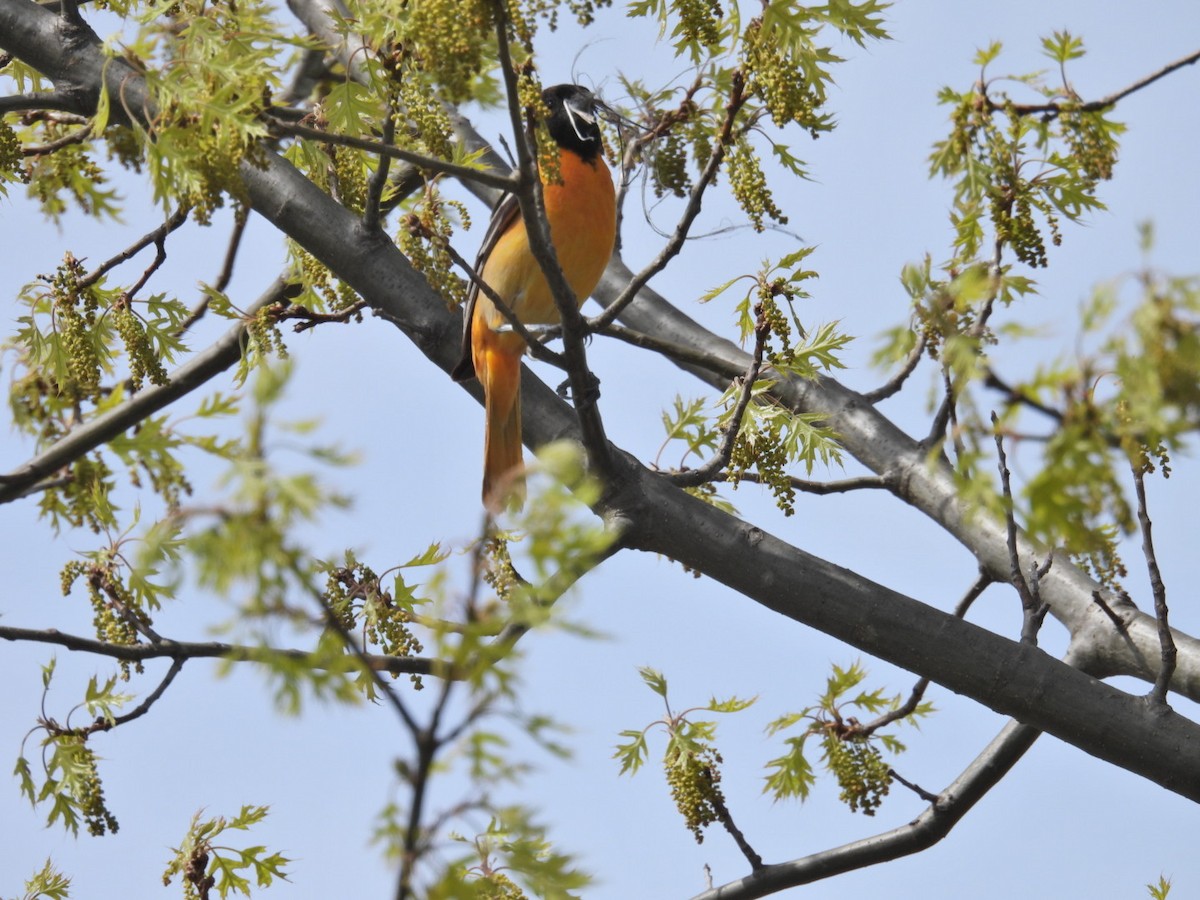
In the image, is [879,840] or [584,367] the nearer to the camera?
[584,367]

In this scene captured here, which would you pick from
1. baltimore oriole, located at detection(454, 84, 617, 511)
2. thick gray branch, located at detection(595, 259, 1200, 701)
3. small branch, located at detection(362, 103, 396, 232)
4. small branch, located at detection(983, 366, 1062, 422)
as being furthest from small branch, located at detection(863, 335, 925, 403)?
small branch, located at detection(983, 366, 1062, 422)

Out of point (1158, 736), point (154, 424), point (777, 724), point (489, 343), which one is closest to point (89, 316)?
point (489, 343)

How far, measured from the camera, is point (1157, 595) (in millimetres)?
2754

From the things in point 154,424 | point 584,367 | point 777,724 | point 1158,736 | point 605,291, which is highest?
point 605,291

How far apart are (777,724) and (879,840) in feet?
1.35

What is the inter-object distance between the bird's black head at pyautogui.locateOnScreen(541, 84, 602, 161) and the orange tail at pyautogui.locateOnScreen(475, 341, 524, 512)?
74 cm

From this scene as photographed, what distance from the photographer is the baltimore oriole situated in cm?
355

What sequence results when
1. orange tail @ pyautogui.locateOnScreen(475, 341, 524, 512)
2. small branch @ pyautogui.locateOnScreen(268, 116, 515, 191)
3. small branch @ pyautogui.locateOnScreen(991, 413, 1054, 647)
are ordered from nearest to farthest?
small branch @ pyautogui.locateOnScreen(268, 116, 515, 191), small branch @ pyautogui.locateOnScreen(991, 413, 1054, 647), orange tail @ pyautogui.locateOnScreen(475, 341, 524, 512)

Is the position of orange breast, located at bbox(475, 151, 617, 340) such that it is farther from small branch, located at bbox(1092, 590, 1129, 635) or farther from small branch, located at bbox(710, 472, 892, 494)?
small branch, located at bbox(1092, 590, 1129, 635)

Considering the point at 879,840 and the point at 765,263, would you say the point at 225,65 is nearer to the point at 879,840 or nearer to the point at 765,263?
the point at 765,263

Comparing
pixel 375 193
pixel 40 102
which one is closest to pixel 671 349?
pixel 375 193

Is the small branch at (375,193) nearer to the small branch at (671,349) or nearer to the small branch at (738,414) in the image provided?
the small branch at (671,349)

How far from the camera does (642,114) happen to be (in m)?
3.57

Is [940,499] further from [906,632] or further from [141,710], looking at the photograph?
[141,710]
